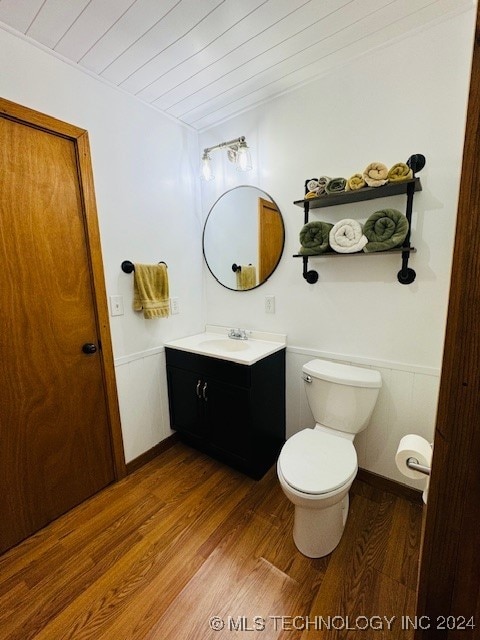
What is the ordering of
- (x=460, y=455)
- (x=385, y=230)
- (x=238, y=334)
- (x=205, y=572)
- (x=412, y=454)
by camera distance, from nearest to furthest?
(x=460, y=455) → (x=412, y=454) → (x=205, y=572) → (x=385, y=230) → (x=238, y=334)

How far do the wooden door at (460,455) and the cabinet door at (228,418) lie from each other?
122cm

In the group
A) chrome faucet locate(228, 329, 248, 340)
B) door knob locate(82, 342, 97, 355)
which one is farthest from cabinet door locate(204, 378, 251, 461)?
door knob locate(82, 342, 97, 355)

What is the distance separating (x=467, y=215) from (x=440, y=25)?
1.60 m

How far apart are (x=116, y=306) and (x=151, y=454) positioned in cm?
112

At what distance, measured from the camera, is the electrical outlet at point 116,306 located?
1.76 m

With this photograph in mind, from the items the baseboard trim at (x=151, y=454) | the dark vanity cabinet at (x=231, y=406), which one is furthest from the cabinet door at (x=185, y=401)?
the baseboard trim at (x=151, y=454)

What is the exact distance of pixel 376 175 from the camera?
4.48ft

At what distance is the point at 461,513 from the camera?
1.54 feet

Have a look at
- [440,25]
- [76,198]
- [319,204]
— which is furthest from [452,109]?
[76,198]

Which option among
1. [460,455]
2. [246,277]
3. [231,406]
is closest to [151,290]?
[246,277]

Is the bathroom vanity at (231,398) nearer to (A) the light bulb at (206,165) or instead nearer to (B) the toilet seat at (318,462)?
(B) the toilet seat at (318,462)

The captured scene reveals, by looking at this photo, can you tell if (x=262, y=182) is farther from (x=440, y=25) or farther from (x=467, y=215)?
(x=467, y=215)

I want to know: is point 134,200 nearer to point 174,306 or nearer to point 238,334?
point 174,306

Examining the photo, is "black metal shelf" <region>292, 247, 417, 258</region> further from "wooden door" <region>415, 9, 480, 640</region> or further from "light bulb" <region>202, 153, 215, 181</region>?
"wooden door" <region>415, 9, 480, 640</region>
